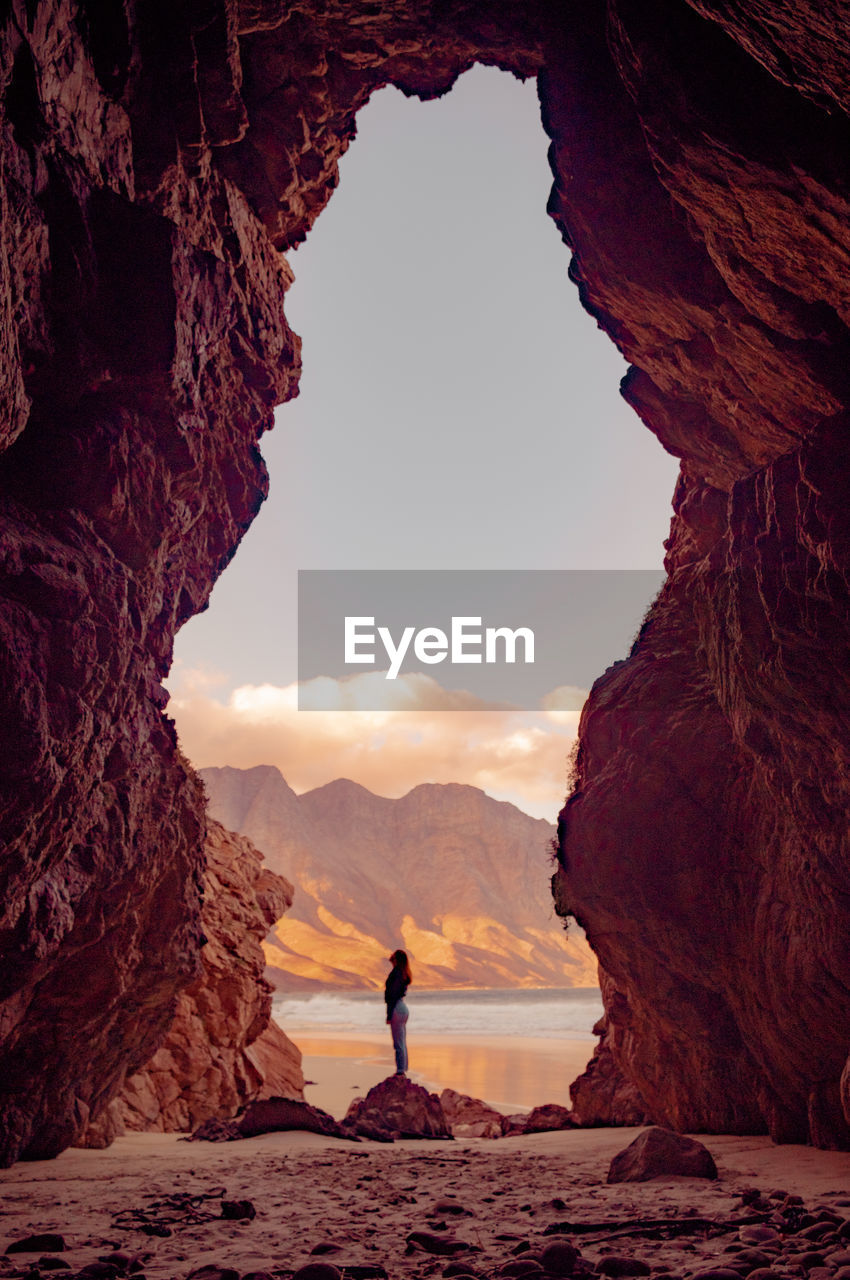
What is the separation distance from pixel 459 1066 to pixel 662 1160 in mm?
21257

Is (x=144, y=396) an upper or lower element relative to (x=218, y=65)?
lower

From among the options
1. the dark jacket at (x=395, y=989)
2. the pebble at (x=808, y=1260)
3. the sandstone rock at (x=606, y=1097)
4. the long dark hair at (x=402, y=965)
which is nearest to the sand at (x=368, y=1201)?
the pebble at (x=808, y=1260)

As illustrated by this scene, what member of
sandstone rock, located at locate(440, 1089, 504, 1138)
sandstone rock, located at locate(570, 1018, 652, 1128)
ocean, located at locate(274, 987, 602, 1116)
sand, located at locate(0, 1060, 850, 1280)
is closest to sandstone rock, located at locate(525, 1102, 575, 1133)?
sandstone rock, located at locate(570, 1018, 652, 1128)

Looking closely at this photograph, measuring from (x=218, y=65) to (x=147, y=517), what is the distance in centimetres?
466

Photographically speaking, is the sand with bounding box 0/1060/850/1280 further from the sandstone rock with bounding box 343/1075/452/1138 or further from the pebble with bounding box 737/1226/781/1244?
the sandstone rock with bounding box 343/1075/452/1138

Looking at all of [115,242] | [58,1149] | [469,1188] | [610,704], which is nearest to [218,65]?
[115,242]

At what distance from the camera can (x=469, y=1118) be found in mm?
13250

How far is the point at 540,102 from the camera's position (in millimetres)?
8383

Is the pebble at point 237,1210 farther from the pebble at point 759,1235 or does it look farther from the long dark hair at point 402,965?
the long dark hair at point 402,965

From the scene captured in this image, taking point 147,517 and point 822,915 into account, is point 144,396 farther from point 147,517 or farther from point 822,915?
point 822,915

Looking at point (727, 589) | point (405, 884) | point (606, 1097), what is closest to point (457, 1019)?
point (606, 1097)

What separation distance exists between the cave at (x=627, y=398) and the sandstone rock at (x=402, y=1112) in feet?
9.40

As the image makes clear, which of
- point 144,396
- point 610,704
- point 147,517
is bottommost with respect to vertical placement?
point 610,704

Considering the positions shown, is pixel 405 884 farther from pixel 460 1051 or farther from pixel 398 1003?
pixel 398 1003
